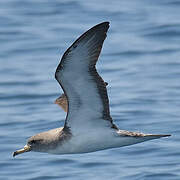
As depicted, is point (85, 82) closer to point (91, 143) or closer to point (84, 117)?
point (84, 117)

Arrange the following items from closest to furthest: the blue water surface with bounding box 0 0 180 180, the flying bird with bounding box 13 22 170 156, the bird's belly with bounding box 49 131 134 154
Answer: the flying bird with bounding box 13 22 170 156 < the bird's belly with bounding box 49 131 134 154 < the blue water surface with bounding box 0 0 180 180

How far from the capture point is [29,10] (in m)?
20.8

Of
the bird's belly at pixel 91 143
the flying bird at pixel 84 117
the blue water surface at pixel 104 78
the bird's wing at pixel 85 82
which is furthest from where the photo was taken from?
the blue water surface at pixel 104 78

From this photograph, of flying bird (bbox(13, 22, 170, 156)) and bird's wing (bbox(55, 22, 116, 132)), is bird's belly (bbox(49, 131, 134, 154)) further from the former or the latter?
bird's wing (bbox(55, 22, 116, 132))

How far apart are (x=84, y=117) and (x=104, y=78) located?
5.31 metres

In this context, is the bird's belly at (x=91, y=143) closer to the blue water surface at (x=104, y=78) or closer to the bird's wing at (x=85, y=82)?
the bird's wing at (x=85, y=82)

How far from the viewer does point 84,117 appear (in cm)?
1135

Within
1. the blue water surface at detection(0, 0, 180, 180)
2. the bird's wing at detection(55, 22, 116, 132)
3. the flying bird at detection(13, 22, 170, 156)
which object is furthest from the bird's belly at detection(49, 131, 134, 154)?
the blue water surface at detection(0, 0, 180, 180)

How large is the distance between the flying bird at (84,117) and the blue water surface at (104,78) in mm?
1643

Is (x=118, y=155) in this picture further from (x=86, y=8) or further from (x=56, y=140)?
(x=86, y=8)

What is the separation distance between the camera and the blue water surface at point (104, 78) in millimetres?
13117

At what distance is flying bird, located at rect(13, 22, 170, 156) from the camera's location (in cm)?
1060

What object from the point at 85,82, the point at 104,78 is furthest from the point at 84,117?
the point at 104,78

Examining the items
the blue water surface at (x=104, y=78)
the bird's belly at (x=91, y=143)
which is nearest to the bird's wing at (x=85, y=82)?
the bird's belly at (x=91, y=143)
